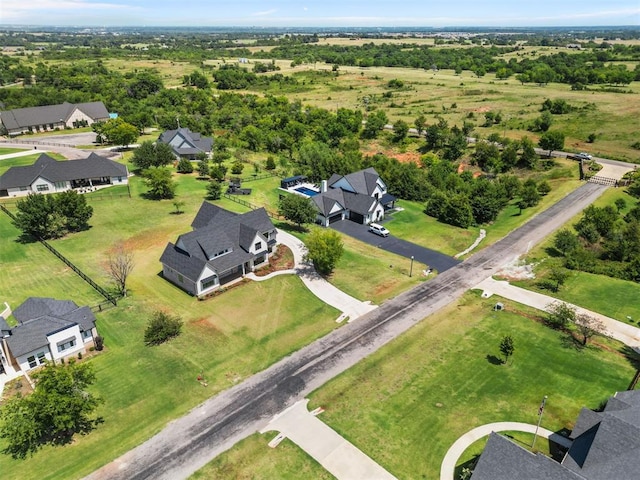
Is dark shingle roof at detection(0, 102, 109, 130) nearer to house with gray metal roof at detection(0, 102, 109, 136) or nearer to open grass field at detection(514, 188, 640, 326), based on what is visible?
house with gray metal roof at detection(0, 102, 109, 136)

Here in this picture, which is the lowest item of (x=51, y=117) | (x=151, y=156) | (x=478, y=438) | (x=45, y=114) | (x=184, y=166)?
(x=478, y=438)

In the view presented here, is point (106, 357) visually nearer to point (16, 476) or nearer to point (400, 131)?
point (16, 476)

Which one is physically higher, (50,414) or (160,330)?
(50,414)

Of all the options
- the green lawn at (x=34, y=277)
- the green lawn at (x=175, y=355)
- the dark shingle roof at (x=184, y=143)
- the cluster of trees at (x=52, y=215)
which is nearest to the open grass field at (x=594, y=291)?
the green lawn at (x=175, y=355)

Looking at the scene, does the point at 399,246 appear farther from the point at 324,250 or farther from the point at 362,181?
the point at 362,181

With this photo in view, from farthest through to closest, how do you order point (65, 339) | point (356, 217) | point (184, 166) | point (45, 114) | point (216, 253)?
point (45, 114) → point (184, 166) → point (356, 217) → point (216, 253) → point (65, 339)

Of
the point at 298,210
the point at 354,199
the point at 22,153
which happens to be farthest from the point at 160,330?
the point at 22,153

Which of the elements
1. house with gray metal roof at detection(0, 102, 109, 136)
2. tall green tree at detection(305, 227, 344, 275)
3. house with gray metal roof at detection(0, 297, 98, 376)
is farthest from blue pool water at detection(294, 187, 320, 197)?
house with gray metal roof at detection(0, 102, 109, 136)

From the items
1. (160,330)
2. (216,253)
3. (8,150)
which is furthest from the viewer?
(8,150)
